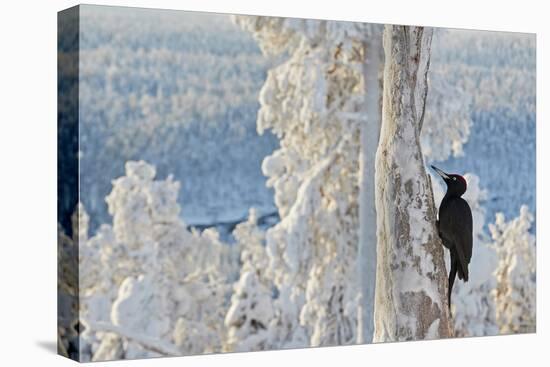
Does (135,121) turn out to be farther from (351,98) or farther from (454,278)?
(454,278)

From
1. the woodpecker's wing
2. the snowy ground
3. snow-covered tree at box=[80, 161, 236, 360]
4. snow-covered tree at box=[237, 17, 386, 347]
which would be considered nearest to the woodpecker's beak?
the woodpecker's wing

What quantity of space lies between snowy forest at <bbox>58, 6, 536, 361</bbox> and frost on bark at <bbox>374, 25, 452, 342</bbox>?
0.04 ft

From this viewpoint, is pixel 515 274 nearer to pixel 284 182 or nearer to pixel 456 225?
pixel 456 225

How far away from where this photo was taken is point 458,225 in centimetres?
846

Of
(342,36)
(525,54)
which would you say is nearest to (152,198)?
(342,36)

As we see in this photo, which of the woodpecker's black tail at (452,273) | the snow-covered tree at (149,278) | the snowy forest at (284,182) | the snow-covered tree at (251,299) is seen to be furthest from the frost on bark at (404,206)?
the snow-covered tree at (149,278)

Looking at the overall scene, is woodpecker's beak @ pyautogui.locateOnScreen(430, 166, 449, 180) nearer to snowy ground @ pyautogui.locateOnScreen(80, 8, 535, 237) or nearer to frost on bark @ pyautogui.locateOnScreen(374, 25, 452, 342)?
frost on bark @ pyautogui.locateOnScreen(374, 25, 452, 342)

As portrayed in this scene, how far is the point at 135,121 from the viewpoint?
7418mm

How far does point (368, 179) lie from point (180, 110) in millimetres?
1336

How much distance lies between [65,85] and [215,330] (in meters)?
1.71

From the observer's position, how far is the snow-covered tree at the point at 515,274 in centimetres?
869

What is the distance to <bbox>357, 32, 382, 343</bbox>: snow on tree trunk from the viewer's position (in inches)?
318

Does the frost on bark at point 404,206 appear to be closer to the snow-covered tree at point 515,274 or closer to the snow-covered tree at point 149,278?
the snow-covered tree at point 515,274

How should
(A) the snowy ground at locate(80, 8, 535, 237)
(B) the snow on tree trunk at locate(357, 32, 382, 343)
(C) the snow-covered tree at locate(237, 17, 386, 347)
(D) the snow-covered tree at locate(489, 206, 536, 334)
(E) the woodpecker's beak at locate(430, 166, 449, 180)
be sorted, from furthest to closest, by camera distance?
(D) the snow-covered tree at locate(489, 206, 536, 334) → (E) the woodpecker's beak at locate(430, 166, 449, 180) → (B) the snow on tree trunk at locate(357, 32, 382, 343) → (C) the snow-covered tree at locate(237, 17, 386, 347) → (A) the snowy ground at locate(80, 8, 535, 237)
